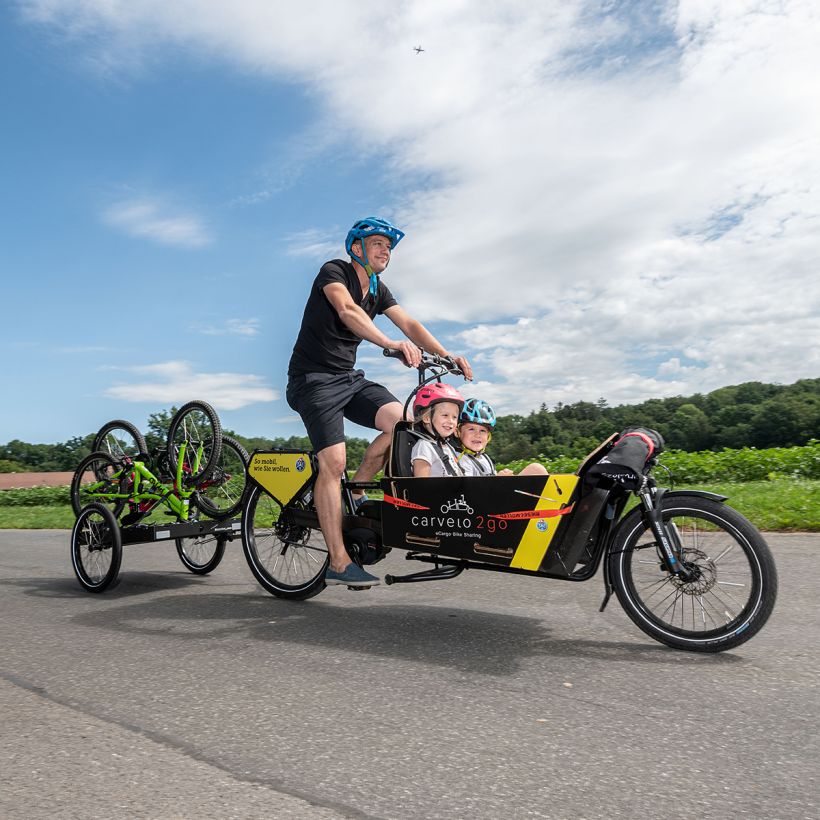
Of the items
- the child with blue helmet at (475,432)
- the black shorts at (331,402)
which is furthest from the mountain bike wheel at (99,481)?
the child with blue helmet at (475,432)

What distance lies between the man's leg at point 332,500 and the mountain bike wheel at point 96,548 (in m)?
2.00

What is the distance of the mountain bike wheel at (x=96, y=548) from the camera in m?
6.15

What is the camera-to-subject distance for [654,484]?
3875 mm

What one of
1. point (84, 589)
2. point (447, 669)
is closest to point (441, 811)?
point (447, 669)

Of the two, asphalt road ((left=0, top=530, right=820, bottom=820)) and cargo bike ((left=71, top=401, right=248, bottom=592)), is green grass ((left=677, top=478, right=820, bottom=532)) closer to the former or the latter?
asphalt road ((left=0, top=530, right=820, bottom=820))

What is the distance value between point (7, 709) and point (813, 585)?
15.5ft

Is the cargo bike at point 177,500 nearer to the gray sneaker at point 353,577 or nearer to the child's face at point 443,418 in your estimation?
the gray sneaker at point 353,577

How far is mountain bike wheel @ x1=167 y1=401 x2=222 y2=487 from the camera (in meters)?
6.51

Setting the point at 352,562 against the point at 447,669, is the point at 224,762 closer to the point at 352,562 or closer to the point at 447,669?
the point at 447,669

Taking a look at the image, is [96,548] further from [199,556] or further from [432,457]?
[432,457]

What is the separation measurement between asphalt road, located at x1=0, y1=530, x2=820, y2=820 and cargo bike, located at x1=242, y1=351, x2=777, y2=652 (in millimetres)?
238

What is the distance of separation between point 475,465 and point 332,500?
3.20 feet

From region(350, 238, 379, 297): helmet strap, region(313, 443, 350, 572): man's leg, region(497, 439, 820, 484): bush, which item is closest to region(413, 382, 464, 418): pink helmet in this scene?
region(313, 443, 350, 572): man's leg

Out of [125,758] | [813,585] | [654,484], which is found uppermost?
[654,484]
